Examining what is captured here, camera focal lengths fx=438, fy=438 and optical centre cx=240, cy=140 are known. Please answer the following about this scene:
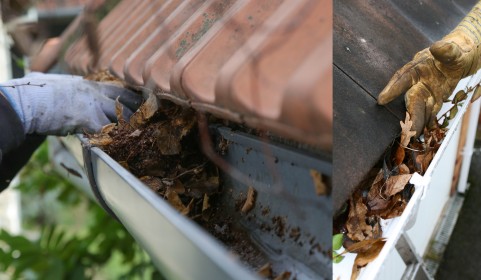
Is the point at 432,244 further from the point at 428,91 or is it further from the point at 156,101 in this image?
the point at 156,101

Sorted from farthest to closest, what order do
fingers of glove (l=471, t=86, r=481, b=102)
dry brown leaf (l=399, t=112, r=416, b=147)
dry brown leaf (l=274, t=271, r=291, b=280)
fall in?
fingers of glove (l=471, t=86, r=481, b=102) → dry brown leaf (l=399, t=112, r=416, b=147) → dry brown leaf (l=274, t=271, r=291, b=280)

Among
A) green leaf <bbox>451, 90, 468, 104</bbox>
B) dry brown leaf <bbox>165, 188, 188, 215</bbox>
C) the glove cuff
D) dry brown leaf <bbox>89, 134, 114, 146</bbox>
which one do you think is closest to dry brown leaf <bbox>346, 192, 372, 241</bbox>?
dry brown leaf <bbox>165, 188, 188, 215</bbox>

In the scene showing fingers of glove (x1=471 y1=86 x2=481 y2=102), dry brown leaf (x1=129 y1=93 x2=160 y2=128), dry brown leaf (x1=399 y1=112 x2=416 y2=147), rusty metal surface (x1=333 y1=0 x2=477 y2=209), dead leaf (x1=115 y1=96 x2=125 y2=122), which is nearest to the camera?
rusty metal surface (x1=333 y1=0 x2=477 y2=209)

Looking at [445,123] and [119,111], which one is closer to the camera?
[445,123]

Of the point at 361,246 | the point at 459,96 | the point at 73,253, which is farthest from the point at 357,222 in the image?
the point at 73,253

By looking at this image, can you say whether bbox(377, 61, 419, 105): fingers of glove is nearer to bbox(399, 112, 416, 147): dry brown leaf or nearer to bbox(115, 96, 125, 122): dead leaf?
bbox(399, 112, 416, 147): dry brown leaf

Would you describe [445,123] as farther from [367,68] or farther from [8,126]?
[8,126]

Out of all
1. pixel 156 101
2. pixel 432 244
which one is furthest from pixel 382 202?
pixel 432 244
